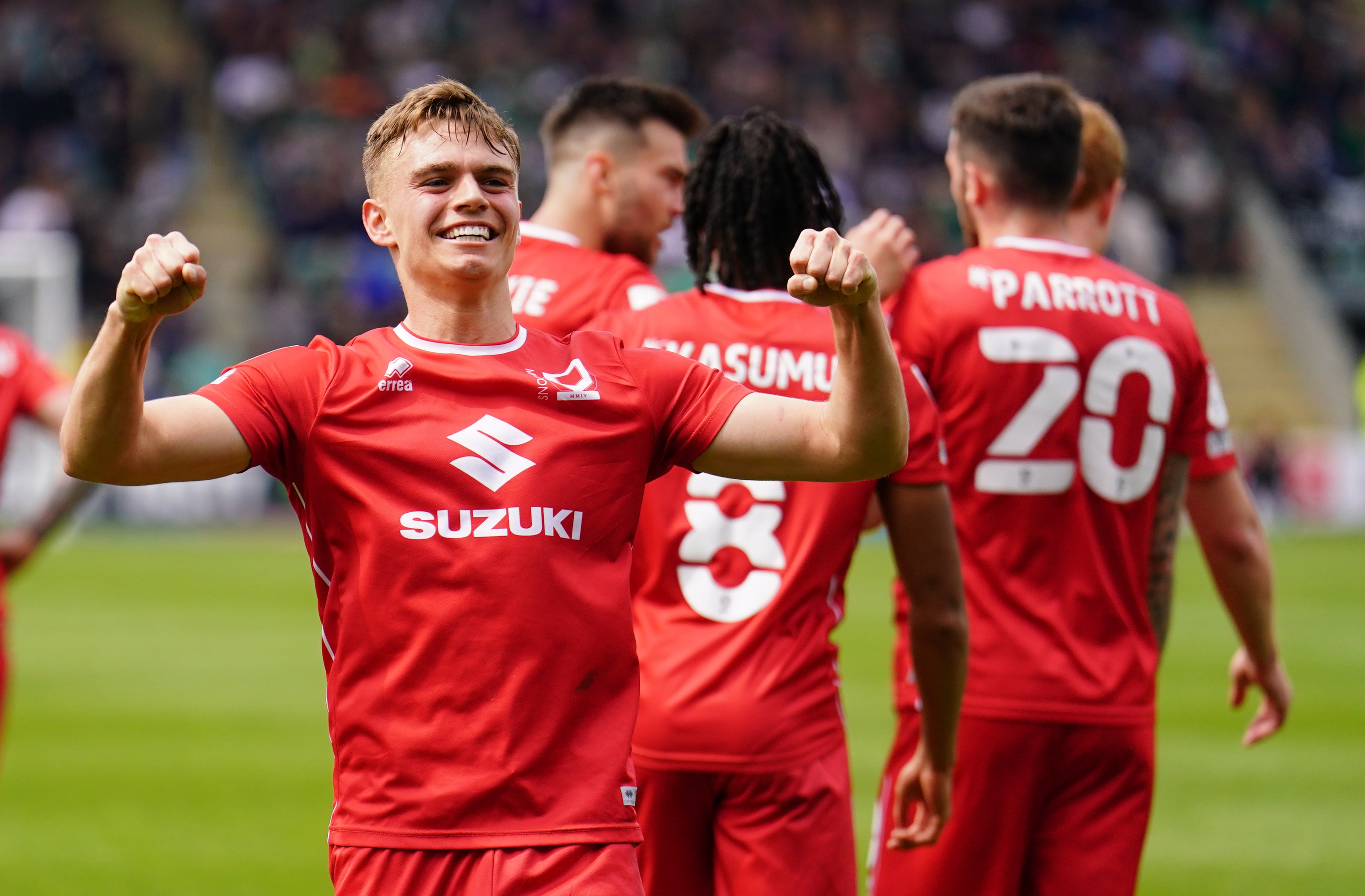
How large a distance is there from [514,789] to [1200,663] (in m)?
12.1

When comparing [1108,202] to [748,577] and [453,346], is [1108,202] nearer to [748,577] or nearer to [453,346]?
[748,577]

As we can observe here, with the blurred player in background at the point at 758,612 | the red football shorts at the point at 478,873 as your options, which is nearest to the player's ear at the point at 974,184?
the blurred player in background at the point at 758,612

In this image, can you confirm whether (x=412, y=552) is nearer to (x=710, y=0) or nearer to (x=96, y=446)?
(x=96, y=446)

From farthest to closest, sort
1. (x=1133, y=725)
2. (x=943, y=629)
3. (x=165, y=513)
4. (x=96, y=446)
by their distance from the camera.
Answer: (x=165, y=513), (x=1133, y=725), (x=943, y=629), (x=96, y=446)

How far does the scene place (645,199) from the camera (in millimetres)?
4777

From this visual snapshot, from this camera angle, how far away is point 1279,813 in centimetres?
884

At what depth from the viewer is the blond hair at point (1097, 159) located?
4.58 meters

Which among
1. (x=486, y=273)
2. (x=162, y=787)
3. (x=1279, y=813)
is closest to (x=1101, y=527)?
(x=486, y=273)

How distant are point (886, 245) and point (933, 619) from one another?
35.4 inches

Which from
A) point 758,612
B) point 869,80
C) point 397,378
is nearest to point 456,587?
point 397,378

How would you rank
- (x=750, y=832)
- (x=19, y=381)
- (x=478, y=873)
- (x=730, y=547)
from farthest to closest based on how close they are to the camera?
(x=19, y=381) → (x=730, y=547) → (x=750, y=832) → (x=478, y=873)

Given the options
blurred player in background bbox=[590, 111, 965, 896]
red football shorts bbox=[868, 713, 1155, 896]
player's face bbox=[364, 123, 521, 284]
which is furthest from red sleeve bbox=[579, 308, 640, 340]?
red football shorts bbox=[868, 713, 1155, 896]

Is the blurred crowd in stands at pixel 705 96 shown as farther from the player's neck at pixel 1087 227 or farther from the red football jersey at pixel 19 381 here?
the player's neck at pixel 1087 227

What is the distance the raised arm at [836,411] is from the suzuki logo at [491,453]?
336 mm
